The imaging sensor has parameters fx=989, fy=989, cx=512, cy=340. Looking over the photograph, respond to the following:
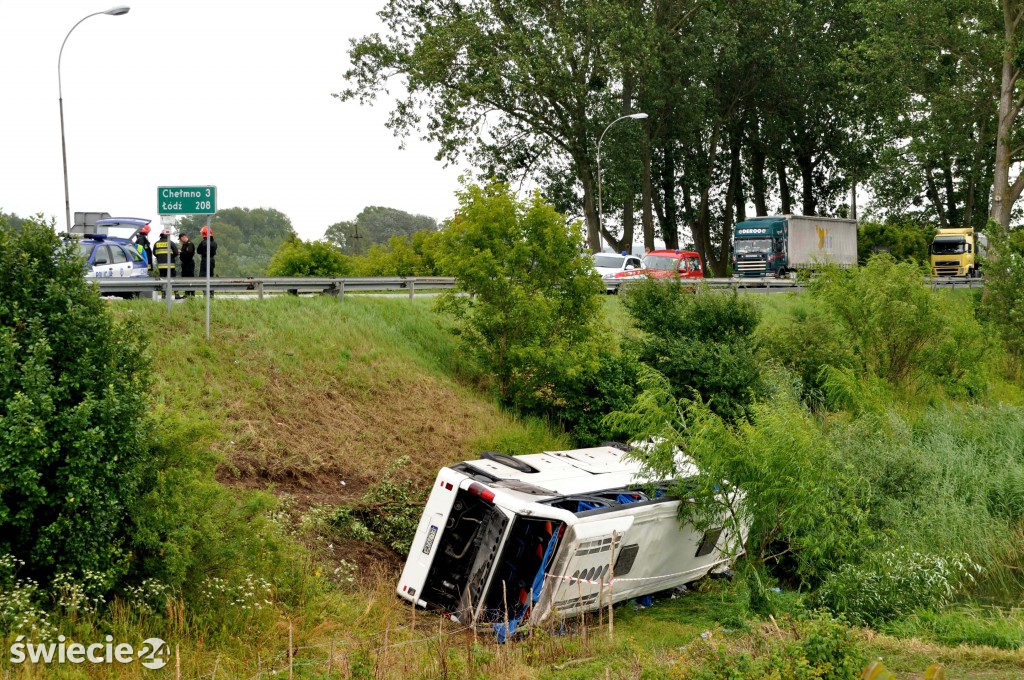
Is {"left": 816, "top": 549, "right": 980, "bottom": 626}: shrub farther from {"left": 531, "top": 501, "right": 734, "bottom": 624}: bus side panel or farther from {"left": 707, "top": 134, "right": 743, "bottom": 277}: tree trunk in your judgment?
{"left": 707, "top": 134, "right": 743, "bottom": 277}: tree trunk

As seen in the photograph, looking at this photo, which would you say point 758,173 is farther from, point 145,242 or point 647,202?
point 145,242

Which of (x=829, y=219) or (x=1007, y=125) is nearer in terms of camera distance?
(x=1007, y=125)

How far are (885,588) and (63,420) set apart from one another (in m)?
10.9

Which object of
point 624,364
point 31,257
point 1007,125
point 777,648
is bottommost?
point 777,648

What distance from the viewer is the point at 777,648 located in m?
9.74

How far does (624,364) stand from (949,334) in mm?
12583

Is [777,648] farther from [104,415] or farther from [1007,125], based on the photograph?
[1007,125]

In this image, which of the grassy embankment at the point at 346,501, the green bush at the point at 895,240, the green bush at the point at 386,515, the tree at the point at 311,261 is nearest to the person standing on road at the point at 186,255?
the grassy embankment at the point at 346,501

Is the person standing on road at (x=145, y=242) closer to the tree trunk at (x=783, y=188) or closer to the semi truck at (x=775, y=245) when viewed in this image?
the semi truck at (x=775, y=245)

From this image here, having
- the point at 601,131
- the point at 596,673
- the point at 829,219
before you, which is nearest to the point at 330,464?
the point at 596,673

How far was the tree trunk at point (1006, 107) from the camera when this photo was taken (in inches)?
1438

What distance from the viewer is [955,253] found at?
2040 inches

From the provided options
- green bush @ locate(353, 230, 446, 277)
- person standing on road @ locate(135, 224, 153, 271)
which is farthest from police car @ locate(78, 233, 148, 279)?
green bush @ locate(353, 230, 446, 277)

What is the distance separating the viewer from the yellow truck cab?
51531mm
